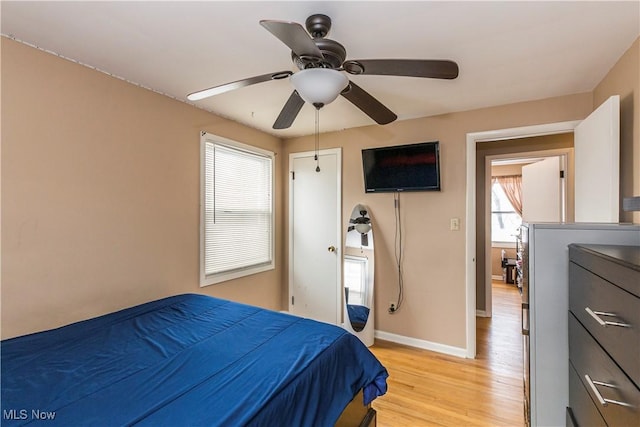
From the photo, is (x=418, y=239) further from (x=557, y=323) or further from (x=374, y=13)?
(x=374, y=13)

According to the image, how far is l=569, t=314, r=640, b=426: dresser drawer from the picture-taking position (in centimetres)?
90

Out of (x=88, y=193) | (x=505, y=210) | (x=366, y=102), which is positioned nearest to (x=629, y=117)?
(x=366, y=102)

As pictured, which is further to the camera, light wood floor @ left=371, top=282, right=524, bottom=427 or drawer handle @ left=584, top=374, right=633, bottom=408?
light wood floor @ left=371, top=282, right=524, bottom=427

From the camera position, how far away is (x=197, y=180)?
282cm

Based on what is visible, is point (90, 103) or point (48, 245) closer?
point (48, 245)

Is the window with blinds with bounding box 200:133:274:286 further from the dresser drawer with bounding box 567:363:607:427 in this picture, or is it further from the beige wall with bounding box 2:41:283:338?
→ the dresser drawer with bounding box 567:363:607:427

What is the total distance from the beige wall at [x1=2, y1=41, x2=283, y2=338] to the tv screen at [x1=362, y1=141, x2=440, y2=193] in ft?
5.84

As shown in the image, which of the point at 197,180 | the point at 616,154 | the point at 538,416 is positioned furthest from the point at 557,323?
the point at 197,180

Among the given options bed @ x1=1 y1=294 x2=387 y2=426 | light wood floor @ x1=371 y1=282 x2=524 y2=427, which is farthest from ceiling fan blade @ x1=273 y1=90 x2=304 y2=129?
light wood floor @ x1=371 y1=282 x2=524 y2=427

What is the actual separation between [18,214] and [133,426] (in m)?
1.53

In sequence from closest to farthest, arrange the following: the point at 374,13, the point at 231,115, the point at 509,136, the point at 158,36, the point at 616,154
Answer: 1. the point at 374,13
2. the point at 158,36
3. the point at 616,154
4. the point at 509,136
5. the point at 231,115

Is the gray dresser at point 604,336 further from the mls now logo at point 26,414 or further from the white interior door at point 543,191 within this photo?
the white interior door at point 543,191

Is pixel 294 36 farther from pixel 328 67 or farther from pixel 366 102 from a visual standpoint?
pixel 366 102

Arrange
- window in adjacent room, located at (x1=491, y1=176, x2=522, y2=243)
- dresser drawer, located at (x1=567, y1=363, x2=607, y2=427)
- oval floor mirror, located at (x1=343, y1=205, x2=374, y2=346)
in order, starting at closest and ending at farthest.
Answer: dresser drawer, located at (x1=567, y1=363, x2=607, y2=427)
oval floor mirror, located at (x1=343, y1=205, x2=374, y2=346)
window in adjacent room, located at (x1=491, y1=176, x2=522, y2=243)
